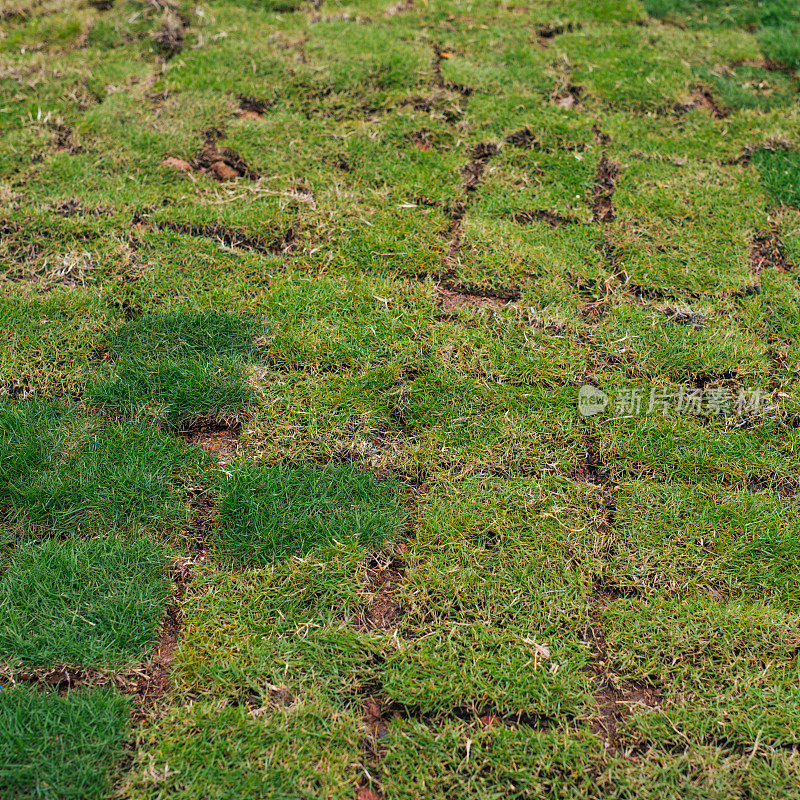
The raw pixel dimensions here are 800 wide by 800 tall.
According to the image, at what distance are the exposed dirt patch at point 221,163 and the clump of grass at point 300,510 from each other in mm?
2384

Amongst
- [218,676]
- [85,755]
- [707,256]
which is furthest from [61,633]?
[707,256]

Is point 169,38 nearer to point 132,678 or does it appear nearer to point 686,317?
point 686,317

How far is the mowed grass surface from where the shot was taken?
2.35 metres

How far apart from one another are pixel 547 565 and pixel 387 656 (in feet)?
2.51

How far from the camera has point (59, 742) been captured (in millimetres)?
2260

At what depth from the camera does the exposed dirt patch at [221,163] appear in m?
4.47

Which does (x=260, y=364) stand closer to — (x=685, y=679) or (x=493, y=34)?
(x=685, y=679)

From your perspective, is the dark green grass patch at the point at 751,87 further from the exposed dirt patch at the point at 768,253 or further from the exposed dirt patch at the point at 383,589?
the exposed dirt patch at the point at 383,589

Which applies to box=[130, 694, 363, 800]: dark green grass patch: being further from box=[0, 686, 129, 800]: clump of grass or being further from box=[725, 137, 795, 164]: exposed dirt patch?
box=[725, 137, 795, 164]: exposed dirt patch

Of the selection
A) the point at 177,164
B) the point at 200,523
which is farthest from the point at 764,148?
the point at 200,523

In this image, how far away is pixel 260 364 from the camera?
134 inches

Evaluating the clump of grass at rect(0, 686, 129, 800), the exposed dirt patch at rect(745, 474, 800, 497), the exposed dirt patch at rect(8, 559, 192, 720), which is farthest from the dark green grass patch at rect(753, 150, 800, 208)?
the clump of grass at rect(0, 686, 129, 800)

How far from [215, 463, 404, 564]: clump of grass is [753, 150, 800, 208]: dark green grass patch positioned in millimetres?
3407

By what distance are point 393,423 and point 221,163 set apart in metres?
2.47
